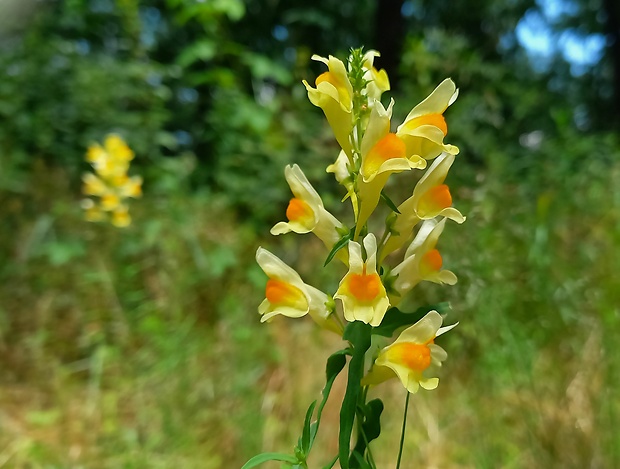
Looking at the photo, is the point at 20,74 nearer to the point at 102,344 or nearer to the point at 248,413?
the point at 102,344

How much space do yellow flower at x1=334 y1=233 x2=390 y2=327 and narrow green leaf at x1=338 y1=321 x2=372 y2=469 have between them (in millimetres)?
17

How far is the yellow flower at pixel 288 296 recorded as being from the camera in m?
0.76

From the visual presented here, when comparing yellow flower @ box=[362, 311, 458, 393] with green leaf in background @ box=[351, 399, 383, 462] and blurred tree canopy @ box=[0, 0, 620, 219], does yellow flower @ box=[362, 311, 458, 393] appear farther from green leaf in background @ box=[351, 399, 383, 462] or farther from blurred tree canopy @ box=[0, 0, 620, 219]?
blurred tree canopy @ box=[0, 0, 620, 219]

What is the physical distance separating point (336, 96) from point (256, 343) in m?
1.56

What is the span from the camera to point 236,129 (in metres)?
3.44

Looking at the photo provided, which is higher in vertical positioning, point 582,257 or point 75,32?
point 75,32

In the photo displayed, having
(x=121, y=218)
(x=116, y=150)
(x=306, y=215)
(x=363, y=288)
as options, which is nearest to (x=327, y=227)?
(x=306, y=215)

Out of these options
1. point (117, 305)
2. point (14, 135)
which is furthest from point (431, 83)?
point (14, 135)

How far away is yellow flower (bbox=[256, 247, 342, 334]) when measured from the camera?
2.50 ft

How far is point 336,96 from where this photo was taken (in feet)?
2.29

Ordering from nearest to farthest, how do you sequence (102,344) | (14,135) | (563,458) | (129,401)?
(563,458), (129,401), (102,344), (14,135)

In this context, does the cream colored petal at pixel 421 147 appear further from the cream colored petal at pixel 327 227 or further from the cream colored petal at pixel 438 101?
the cream colored petal at pixel 327 227

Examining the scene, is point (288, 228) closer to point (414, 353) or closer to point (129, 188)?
point (414, 353)

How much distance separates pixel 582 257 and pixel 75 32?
4633 mm
